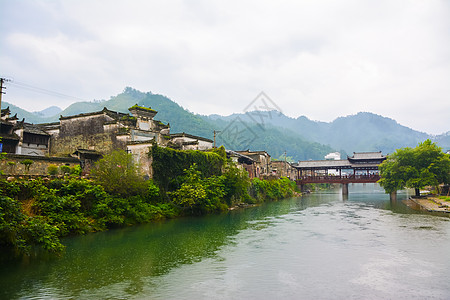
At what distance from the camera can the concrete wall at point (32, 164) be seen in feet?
60.8

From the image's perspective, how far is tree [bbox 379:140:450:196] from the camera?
34916 mm

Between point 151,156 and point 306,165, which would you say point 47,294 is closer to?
point 151,156

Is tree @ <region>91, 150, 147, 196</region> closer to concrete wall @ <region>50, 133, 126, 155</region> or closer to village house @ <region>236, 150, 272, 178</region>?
concrete wall @ <region>50, 133, 126, 155</region>

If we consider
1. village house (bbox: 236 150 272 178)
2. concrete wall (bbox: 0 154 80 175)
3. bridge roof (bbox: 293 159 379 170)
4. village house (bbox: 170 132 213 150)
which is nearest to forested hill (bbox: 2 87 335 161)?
bridge roof (bbox: 293 159 379 170)

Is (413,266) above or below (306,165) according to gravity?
below

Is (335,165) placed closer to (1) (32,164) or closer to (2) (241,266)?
(1) (32,164)

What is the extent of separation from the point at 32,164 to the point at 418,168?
1494 inches

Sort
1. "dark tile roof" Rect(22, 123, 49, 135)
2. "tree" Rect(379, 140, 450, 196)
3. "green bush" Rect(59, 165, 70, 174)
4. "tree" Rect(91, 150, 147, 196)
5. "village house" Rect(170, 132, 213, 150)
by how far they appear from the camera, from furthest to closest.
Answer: "tree" Rect(379, 140, 450, 196) → "village house" Rect(170, 132, 213, 150) → "dark tile roof" Rect(22, 123, 49, 135) → "green bush" Rect(59, 165, 70, 174) → "tree" Rect(91, 150, 147, 196)

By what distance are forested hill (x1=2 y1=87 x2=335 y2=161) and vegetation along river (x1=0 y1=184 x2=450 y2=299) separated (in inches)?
3134

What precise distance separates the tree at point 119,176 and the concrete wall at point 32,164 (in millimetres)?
3028

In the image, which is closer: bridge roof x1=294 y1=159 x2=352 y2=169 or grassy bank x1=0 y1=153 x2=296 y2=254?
grassy bank x1=0 y1=153 x2=296 y2=254

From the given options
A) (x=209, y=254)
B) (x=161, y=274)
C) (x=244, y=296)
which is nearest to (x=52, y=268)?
(x=161, y=274)

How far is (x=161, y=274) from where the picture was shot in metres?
11.1

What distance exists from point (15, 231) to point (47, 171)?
11.2m
